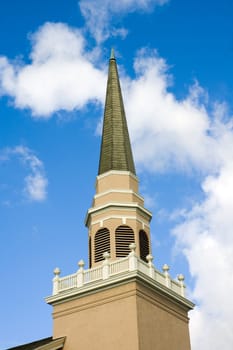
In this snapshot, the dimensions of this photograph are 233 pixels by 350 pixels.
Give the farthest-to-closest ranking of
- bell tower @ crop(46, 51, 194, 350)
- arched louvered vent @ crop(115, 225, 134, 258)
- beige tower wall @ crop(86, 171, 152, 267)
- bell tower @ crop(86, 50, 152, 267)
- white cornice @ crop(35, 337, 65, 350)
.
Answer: beige tower wall @ crop(86, 171, 152, 267)
bell tower @ crop(86, 50, 152, 267)
arched louvered vent @ crop(115, 225, 134, 258)
white cornice @ crop(35, 337, 65, 350)
bell tower @ crop(46, 51, 194, 350)

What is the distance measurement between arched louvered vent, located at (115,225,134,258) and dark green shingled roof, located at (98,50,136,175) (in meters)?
4.30

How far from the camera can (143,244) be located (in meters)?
36.3

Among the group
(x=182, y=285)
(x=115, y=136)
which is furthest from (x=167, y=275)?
(x=115, y=136)

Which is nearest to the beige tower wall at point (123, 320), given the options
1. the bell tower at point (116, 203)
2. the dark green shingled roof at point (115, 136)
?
the bell tower at point (116, 203)

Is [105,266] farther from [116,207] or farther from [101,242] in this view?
[116,207]

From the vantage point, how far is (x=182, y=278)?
36656mm

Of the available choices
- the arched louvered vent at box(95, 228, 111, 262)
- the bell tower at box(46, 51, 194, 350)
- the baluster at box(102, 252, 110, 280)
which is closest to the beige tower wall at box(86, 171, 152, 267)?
the bell tower at box(46, 51, 194, 350)

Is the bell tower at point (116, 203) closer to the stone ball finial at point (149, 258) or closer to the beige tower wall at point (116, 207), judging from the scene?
the beige tower wall at point (116, 207)

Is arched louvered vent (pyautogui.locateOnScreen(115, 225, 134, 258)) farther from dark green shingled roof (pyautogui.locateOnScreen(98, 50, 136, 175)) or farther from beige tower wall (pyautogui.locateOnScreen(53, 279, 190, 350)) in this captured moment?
dark green shingled roof (pyautogui.locateOnScreen(98, 50, 136, 175))

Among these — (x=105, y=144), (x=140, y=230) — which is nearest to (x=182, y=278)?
(x=140, y=230)

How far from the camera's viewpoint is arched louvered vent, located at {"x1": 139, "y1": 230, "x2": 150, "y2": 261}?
1407 inches

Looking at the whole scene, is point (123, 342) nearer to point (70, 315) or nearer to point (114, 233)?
point (70, 315)

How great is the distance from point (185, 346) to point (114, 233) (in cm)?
709

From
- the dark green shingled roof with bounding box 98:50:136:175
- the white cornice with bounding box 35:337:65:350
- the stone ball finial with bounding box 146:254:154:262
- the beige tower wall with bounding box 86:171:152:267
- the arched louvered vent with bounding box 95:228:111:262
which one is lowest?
the white cornice with bounding box 35:337:65:350
